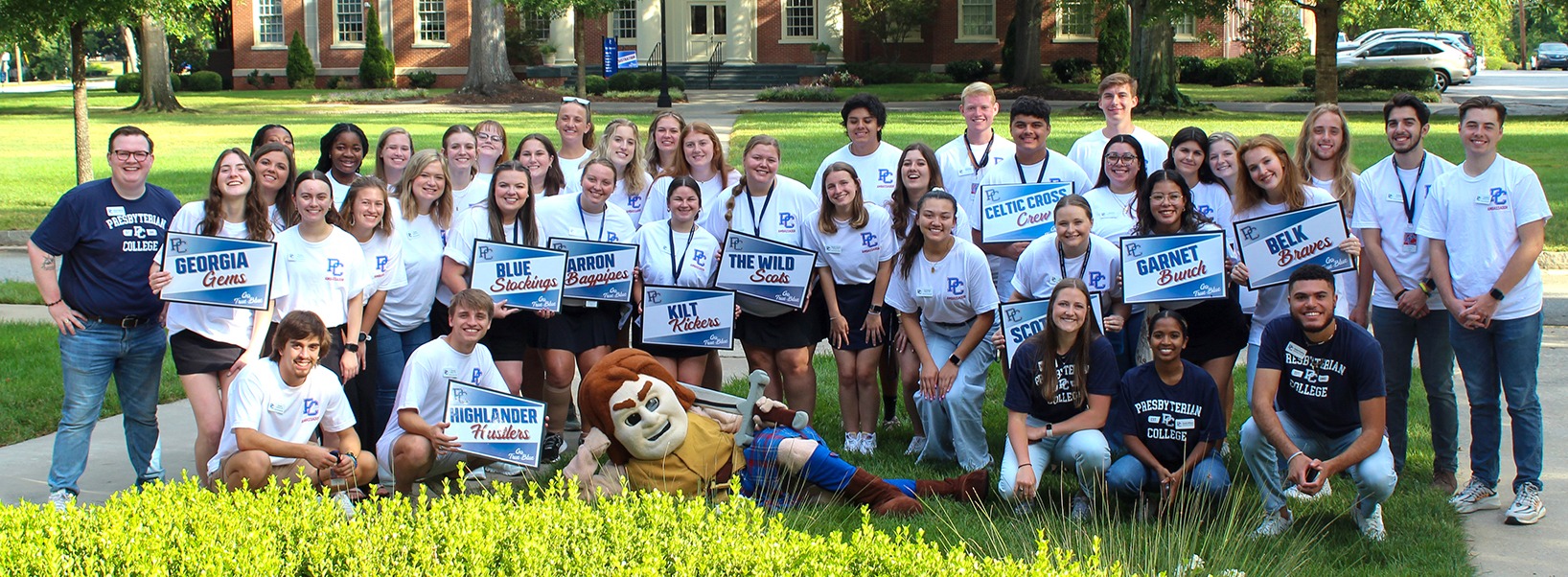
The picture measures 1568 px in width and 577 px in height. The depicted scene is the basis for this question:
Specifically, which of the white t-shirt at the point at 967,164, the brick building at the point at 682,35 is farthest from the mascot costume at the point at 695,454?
the brick building at the point at 682,35

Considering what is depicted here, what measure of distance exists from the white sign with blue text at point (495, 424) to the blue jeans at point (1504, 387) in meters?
4.73

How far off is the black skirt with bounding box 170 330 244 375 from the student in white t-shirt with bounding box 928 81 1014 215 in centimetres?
446

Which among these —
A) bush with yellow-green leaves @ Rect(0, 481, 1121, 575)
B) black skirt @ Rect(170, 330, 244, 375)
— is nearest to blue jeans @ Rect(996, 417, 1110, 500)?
bush with yellow-green leaves @ Rect(0, 481, 1121, 575)

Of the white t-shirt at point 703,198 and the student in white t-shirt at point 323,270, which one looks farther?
the white t-shirt at point 703,198

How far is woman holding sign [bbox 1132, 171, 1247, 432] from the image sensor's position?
6.97 meters

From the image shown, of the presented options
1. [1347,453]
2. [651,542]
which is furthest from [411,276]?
[1347,453]

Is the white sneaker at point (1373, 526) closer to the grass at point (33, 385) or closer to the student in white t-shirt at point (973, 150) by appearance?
the student in white t-shirt at point (973, 150)

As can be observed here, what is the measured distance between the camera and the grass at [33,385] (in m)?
8.44

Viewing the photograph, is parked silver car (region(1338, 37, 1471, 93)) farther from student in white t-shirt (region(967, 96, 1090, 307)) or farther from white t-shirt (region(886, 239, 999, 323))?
white t-shirt (region(886, 239, 999, 323))

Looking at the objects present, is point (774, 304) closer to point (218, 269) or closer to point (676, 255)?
point (676, 255)

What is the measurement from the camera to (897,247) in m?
7.84

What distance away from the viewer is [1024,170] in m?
8.12

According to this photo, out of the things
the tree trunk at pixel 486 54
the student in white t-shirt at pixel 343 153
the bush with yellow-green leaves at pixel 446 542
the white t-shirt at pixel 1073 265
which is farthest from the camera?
the tree trunk at pixel 486 54

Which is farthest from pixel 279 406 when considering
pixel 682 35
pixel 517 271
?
pixel 682 35
